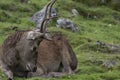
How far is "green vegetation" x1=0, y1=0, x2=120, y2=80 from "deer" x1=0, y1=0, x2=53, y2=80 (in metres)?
0.29

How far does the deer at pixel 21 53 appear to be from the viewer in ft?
44.4

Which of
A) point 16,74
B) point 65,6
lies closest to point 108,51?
point 16,74

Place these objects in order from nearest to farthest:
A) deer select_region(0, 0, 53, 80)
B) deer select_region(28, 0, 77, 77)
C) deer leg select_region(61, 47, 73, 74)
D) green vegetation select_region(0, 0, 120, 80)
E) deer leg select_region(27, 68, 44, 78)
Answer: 1. deer select_region(0, 0, 53, 80)
2. deer leg select_region(27, 68, 44, 78)
3. deer select_region(28, 0, 77, 77)
4. deer leg select_region(61, 47, 73, 74)
5. green vegetation select_region(0, 0, 120, 80)

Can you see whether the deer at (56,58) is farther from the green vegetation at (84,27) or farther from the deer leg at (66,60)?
the green vegetation at (84,27)

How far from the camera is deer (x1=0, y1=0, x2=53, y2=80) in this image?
44.4 feet

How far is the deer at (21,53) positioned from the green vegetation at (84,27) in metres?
0.29

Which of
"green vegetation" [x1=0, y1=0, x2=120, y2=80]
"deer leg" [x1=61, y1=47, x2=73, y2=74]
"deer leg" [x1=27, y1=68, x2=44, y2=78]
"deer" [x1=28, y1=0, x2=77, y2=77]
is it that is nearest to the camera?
"deer leg" [x1=27, y1=68, x2=44, y2=78]

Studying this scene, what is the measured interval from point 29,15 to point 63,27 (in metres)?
3.39

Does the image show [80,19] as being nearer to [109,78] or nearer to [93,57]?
[93,57]

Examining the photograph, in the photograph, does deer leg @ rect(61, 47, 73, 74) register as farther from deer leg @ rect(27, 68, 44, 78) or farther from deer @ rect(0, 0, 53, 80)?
deer @ rect(0, 0, 53, 80)

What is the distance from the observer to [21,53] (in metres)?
13.6

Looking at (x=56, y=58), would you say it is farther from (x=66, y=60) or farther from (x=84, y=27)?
(x=84, y=27)

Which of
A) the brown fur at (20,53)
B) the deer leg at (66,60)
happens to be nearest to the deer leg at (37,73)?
the brown fur at (20,53)

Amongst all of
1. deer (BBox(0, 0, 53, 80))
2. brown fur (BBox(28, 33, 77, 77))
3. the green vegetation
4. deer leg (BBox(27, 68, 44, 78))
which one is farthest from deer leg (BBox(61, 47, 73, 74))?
deer (BBox(0, 0, 53, 80))
